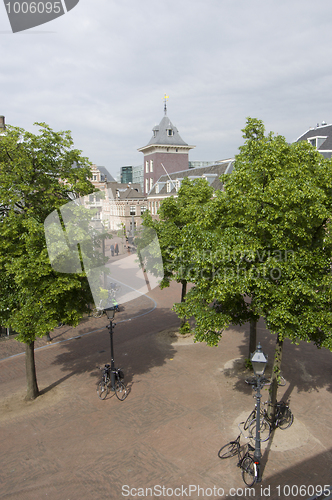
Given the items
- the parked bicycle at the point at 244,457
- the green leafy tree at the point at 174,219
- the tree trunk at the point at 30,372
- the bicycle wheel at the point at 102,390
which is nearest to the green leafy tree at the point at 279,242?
the parked bicycle at the point at 244,457

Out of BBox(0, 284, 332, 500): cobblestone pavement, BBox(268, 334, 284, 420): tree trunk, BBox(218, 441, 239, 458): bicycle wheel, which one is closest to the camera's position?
BBox(0, 284, 332, 500): cobblestone pavement

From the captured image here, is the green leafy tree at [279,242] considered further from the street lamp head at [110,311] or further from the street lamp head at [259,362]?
the street lamp head at [110,311]

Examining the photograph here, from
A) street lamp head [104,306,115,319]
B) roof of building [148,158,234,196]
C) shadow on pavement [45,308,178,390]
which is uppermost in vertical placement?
roof of building [148,158,234,196]

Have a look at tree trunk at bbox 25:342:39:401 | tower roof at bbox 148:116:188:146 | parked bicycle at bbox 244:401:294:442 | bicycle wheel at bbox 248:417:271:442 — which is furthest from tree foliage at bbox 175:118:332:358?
tower roof at bbox 148:116:188:146

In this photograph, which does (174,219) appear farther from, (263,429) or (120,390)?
(263,429)

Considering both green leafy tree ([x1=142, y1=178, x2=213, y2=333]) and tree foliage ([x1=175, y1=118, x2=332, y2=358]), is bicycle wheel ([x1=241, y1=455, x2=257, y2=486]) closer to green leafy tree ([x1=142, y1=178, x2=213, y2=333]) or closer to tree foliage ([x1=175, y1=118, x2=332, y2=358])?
tree foliage ([x1=175, y1=118, x2=332, y2=358])

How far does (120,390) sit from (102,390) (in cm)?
62

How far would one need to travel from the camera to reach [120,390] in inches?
504

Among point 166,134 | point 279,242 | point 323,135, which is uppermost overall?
point 166,134

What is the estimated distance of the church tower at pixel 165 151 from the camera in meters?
65.9

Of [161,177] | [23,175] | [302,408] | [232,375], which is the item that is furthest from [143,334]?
[161,177]

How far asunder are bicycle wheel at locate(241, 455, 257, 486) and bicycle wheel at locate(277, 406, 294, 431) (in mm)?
2234

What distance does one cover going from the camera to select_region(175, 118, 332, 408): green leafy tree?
852 cm

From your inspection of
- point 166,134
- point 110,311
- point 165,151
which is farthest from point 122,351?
point 166,134
